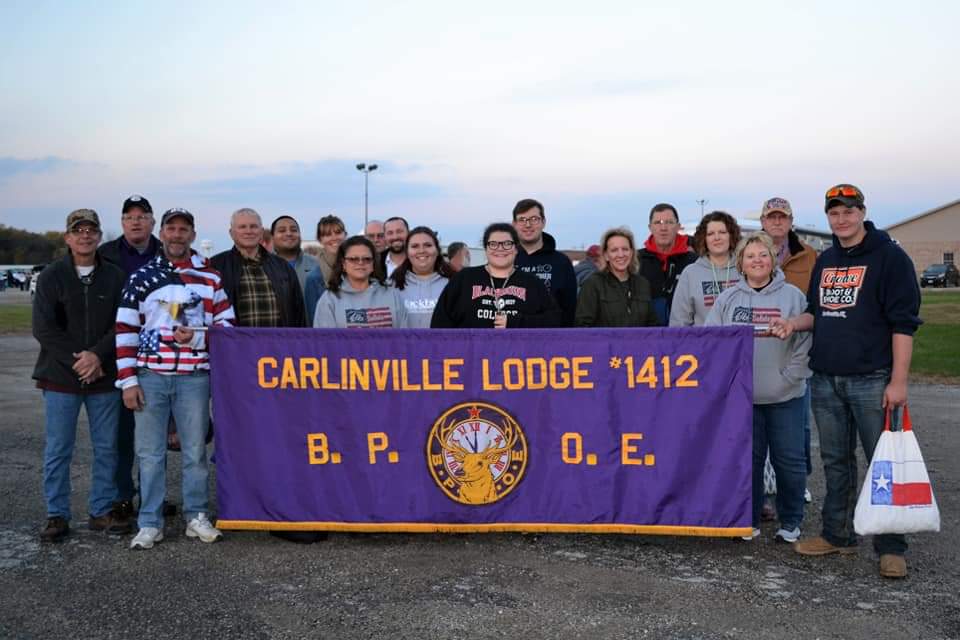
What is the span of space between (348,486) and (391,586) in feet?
3.02

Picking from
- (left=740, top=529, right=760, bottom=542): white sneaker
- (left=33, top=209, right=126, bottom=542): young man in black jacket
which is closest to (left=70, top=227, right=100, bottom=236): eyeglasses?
(left=33, top=209, right=126, bottom=542): young man in black jacket

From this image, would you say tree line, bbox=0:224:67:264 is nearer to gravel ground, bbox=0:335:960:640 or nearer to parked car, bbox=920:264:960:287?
parked car, bbox=920:264:960:287

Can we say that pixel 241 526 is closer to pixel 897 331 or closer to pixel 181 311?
pixel 181 311

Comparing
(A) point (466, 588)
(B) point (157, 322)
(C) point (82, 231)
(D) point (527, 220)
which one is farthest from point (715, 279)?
(C) point (82, 231)

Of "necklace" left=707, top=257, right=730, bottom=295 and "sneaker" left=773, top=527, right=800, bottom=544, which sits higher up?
"necklace" left=707, top=257, right=730, bottom=295

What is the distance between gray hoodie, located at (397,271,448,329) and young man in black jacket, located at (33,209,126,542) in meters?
1.92

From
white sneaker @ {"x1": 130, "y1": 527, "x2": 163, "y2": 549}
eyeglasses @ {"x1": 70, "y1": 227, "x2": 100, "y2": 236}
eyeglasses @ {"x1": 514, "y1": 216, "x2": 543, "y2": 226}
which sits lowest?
white sneaker @ {"x1": 130, "y1": 527, "x2": 163, "y2": 549}

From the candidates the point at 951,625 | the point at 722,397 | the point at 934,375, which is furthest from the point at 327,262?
the point at 934,375

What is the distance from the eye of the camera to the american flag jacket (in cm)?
508

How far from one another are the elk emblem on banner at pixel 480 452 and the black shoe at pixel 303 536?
0.86 meters

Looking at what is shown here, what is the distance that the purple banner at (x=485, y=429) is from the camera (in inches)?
197

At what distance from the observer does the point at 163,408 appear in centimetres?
521

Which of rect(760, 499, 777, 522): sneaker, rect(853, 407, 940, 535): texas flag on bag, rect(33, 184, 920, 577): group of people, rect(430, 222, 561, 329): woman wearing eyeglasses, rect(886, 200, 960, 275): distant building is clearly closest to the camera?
rect(853, 407, 940, 535): texas flag on bag

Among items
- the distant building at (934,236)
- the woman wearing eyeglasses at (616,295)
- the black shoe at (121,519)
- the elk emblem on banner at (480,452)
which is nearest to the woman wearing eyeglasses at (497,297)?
the woman wearing eyeglasses at (616,295)
